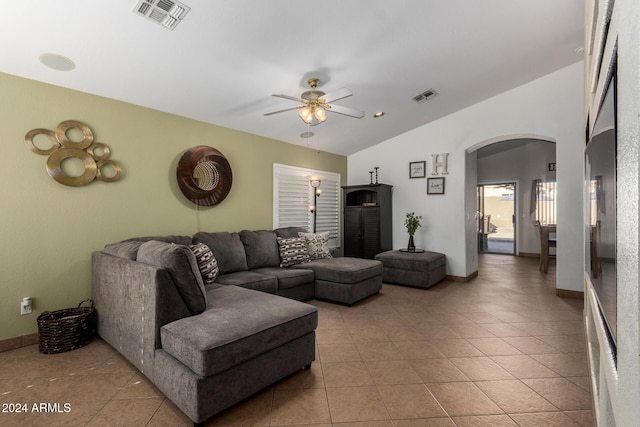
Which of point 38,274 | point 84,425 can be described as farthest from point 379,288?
point 38,274

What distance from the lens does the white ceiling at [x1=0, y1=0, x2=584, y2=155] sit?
2.29 meters

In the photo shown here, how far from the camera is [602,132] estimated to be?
46.6 inches

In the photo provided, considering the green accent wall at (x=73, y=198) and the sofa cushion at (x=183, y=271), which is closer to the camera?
the sofa cushion at (x=183, y=271)

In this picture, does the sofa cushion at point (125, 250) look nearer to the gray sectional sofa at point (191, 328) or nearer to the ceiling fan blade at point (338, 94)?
the gray sectional sofa at point (191, 328)

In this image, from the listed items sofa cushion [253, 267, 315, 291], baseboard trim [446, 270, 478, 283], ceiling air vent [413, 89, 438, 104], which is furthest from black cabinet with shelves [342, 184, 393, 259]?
sofa cushion [253, 267, 315, 291]

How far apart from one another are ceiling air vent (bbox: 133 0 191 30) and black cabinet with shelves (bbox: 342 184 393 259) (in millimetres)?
4161

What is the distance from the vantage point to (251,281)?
11.1 ft

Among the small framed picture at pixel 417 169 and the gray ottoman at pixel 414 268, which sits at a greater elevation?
the small framed picture at pixel 417 169

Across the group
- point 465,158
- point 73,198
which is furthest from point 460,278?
point 73,198

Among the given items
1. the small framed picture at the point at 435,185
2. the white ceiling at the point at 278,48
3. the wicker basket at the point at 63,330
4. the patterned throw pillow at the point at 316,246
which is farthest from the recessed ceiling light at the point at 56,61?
the small framed picture at the point at 435,185

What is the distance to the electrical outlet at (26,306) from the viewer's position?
2.72 metres

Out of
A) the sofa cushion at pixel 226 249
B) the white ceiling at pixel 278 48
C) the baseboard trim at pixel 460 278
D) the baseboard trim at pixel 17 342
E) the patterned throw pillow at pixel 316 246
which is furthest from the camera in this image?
the baseboard trim at pixel 460 278

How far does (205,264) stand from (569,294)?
4891 mm

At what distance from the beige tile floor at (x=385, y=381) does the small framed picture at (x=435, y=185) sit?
8.28 feet
